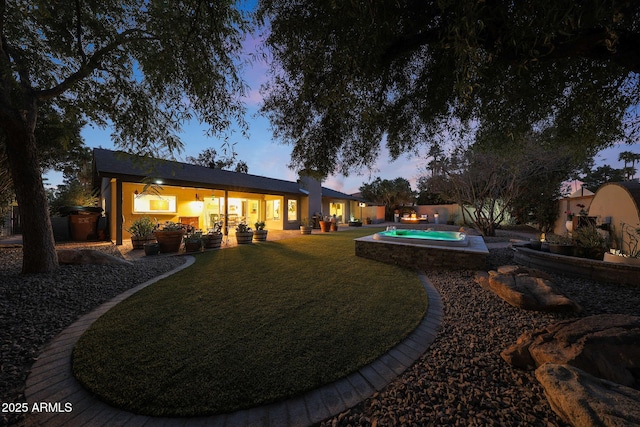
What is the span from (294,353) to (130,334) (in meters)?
2.07

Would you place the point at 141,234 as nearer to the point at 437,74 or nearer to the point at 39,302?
the point at 39,302

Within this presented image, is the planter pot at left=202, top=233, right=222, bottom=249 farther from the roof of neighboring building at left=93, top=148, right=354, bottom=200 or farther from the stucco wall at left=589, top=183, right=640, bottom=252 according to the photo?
the stucco wall at left=589, top=183, right=640, bottom=252

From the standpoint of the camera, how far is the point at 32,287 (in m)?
3.97

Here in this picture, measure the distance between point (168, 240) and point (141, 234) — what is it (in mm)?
1484

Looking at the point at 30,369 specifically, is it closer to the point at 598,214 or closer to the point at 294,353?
the point at 294,353

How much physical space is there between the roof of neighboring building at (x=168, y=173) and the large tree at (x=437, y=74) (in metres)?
3.57

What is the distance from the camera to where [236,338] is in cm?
272

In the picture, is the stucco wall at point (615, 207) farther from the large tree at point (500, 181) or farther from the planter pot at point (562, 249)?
the large tree at point (500, 181)

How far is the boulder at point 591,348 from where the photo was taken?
197 cm

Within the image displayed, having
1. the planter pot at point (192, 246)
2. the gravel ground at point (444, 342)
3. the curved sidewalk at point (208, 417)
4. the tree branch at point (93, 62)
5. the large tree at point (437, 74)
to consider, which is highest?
the tree branch at point (93, 62)

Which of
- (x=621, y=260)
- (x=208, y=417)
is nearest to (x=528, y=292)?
(x=621, y=260)

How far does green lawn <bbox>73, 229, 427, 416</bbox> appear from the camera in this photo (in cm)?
195

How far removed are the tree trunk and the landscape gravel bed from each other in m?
6.49

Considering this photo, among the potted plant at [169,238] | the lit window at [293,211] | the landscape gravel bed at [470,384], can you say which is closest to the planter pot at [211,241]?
the potted plant at [169,238]
